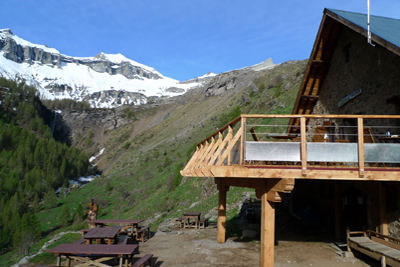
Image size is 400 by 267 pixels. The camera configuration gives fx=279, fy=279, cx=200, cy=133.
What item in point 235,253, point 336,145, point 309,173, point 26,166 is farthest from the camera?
point 26,166

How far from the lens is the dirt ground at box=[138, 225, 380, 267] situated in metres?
8.80

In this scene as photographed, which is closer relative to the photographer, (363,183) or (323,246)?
(363,183)

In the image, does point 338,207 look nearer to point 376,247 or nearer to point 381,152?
point 376,247

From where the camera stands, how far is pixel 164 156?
60.8 m

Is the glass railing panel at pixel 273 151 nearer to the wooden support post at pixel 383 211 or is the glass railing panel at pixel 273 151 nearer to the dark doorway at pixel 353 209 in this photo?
the wooden support post at pixel 383 211

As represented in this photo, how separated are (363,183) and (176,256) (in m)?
7.08

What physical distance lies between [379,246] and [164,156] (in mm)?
54243

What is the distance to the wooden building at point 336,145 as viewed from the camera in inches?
254

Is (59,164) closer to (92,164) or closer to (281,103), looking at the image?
(92,164)

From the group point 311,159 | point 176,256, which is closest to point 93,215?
point 176,256

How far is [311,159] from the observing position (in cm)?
648

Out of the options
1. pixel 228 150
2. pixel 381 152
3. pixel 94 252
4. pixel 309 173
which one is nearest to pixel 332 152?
pixel 309 173

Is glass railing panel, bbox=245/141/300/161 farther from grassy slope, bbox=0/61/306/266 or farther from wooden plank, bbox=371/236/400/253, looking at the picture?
grassy slope, bbox=0/61/306/266

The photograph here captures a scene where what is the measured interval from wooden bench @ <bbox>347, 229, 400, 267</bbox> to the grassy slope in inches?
341
